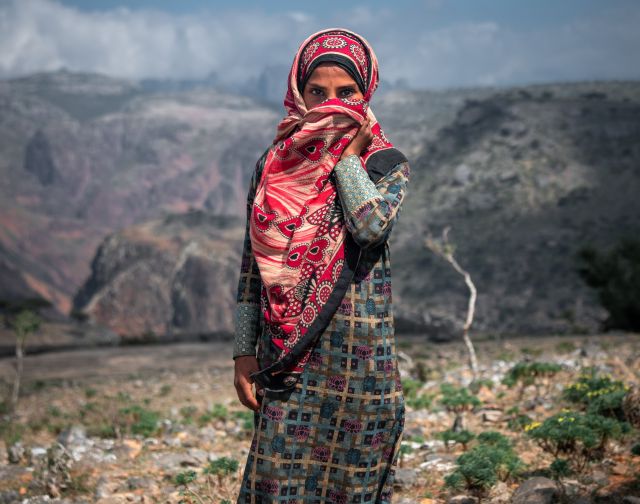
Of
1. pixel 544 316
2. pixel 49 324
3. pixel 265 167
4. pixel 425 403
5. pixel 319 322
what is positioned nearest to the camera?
pixel 319 322

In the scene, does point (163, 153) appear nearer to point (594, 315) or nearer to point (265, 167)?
point (594, 315)

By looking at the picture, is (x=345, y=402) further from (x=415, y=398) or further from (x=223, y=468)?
(x=415, y=398)

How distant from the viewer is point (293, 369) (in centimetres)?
217

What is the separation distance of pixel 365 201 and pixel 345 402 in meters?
0.64

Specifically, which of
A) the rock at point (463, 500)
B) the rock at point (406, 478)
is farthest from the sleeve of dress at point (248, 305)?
the rock at point (406, 478)

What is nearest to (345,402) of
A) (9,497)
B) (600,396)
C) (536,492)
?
(536,492)

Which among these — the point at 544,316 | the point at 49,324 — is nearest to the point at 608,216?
the point at 544,316

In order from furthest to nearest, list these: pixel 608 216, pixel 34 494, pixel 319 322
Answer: pixel 608 216 → pixel 34 494 → pixel 319 322

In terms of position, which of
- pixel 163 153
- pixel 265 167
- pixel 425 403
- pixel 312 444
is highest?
pixel 163 153

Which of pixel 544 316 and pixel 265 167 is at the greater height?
pixel 265 167

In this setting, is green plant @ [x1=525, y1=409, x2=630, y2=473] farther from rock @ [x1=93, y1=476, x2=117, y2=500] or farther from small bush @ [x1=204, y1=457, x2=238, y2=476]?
rock @ [x1=93, y1=476, x2=117, y2=500]

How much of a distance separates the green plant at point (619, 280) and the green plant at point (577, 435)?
1816cm

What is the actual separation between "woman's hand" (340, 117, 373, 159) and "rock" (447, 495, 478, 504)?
2.04 metres

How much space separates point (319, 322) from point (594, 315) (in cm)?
3274
